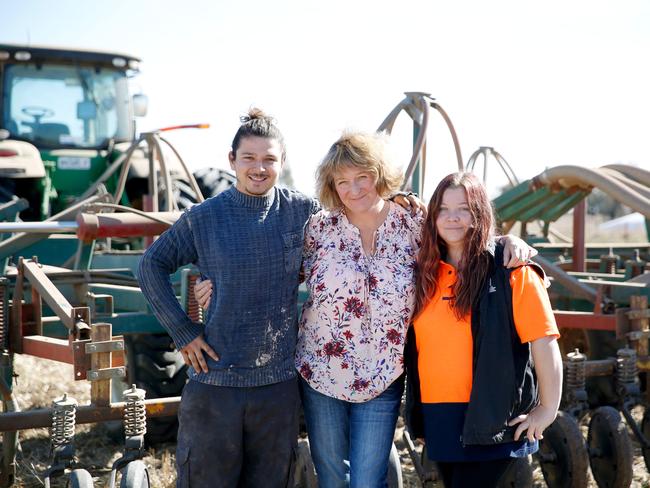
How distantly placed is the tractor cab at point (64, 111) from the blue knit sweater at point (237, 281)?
4811mm

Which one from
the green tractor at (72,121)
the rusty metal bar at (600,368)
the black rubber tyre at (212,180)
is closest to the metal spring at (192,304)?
the rusty metal bar at (600,368)

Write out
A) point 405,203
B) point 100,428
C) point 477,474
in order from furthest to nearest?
point 100,428, point 405,203, point 477,474

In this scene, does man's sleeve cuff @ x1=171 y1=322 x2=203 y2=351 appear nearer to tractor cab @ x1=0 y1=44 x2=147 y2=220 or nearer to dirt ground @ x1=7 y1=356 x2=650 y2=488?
dirt ground @ x1=7 y1=356 x2=650 y2=488

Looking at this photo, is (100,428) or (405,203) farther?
(100,428)

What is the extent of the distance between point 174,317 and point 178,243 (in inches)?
9.0

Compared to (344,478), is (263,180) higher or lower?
higher

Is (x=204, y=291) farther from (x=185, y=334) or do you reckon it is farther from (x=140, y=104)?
(x=140, y=104)

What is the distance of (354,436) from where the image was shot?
2.65 meters

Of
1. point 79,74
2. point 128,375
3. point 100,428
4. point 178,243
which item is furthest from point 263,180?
point 79,74

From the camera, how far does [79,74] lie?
774 centimetres

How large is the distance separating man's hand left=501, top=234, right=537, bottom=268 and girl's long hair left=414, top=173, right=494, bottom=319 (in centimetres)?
6

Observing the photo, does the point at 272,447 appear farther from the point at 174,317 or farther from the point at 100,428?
the point at 100,428

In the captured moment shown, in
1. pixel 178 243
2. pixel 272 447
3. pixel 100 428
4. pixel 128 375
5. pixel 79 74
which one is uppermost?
pixel 79 74

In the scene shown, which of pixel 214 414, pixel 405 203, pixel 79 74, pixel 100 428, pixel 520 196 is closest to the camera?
pixel 214 414
